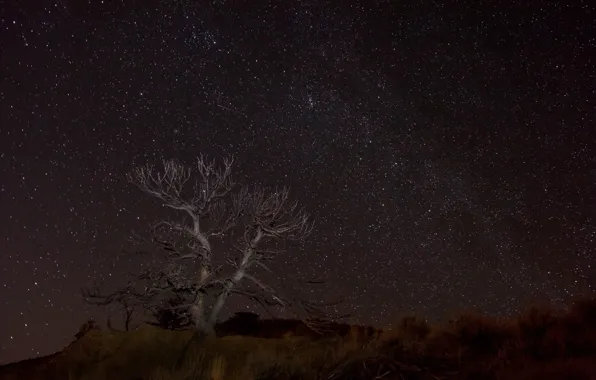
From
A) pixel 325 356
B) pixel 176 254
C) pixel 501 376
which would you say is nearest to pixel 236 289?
pixel 176 254

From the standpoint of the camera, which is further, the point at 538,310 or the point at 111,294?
the point at 538,310

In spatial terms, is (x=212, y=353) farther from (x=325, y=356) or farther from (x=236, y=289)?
(x=236, y=289)

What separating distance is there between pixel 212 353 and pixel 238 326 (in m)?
8.34

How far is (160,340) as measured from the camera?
1137 centimetres

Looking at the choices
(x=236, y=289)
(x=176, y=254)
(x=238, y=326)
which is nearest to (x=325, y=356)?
(x=236, y=289)

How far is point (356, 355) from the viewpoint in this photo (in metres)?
9.29

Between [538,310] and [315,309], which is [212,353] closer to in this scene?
[315,309]

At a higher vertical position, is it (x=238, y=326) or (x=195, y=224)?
(x=195, y=224)

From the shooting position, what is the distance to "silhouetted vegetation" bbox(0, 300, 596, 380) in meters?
8.77

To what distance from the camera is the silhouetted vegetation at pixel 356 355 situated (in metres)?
8.77

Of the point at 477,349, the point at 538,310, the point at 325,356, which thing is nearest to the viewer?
the point at 325,356

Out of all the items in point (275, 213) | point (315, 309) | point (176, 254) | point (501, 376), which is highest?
point (275, 213)

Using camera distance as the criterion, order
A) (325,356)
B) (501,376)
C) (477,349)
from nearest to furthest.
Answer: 1. (501,376)
2. (325,356)
3. (477,349)

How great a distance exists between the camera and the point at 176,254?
1328cm
